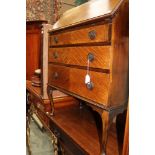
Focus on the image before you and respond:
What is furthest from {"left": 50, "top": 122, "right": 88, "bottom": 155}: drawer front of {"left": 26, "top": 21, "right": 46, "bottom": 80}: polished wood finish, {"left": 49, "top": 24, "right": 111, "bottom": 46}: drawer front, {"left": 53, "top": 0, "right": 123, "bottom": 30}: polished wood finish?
{"left": 26, "top": 21, "right": 46, "bottom": 80}: polished wood finish

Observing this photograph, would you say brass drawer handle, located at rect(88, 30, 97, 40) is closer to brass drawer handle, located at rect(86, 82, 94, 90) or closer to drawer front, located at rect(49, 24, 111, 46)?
drawer front, located at rect(49, 24, 111, 46)

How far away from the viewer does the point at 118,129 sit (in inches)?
63.9

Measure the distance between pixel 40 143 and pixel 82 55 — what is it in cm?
107

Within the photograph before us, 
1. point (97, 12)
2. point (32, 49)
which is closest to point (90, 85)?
point (97, 12)

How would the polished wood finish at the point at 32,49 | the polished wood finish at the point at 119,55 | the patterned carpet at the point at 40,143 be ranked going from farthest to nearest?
the polished wood finish at the point at 32,49 < the patterned carpet at the point at 40,143 < the polished wood finish at the point at 119,55

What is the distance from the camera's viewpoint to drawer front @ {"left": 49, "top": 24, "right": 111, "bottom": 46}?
106 cm

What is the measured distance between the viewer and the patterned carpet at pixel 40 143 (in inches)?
70.0

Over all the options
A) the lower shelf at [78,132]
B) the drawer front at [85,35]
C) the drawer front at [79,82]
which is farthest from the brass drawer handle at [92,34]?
the lower shelf at [78,132]

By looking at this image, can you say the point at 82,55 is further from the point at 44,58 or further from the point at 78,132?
the point at 44,58

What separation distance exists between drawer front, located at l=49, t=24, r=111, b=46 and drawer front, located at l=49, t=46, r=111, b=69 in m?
0.05

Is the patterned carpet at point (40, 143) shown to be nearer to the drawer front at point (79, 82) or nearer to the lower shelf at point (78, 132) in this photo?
the lower shelf at point (78, 132)

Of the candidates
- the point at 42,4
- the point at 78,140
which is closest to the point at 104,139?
the point at 78,140

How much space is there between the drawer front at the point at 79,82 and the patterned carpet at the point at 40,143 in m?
0.55
